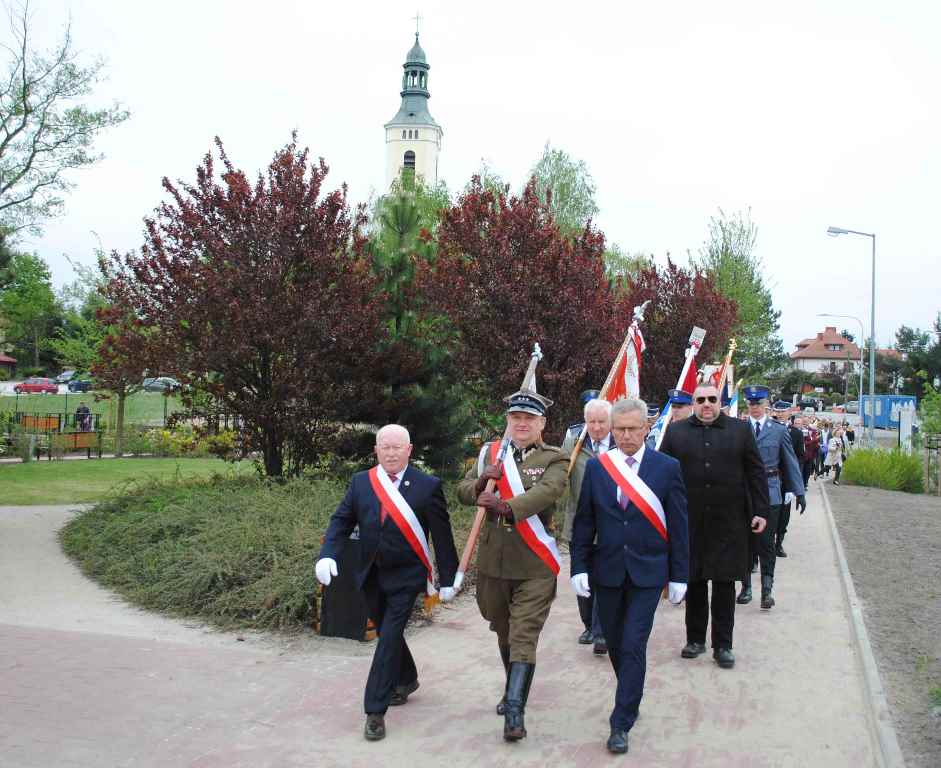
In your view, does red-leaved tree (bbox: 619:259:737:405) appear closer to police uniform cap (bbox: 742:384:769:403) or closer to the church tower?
police uniform cap (bbox: 742:384:769:403)

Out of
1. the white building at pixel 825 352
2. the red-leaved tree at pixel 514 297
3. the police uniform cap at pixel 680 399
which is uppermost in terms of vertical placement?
the white building at pixel 825 352

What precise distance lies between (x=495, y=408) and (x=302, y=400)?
3.34 metres

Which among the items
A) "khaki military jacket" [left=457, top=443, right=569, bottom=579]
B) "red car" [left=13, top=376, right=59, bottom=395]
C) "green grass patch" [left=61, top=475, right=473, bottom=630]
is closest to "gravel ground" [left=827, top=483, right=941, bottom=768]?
"khaki military jacket" [left=457, top=443, right=569, bottom=579]

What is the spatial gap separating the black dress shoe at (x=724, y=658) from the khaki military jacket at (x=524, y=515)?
6.51ft

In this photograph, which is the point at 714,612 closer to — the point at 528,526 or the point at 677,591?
the point at 677,591

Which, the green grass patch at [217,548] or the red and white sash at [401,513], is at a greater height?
the red and white sash at [401,513]

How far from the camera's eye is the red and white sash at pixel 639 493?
16.7 feet

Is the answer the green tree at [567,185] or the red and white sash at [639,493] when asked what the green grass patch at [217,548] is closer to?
the red and white sash at [639,493]

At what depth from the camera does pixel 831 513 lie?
57.5ft

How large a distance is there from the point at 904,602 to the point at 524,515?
239 inches

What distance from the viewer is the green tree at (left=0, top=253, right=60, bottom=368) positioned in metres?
36.6

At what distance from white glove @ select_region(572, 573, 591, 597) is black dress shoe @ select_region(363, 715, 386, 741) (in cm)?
124

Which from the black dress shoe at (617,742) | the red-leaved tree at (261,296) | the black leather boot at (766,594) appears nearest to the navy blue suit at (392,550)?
the black dress shoe at (617,742)

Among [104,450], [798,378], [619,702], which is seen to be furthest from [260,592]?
[798,378]
